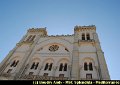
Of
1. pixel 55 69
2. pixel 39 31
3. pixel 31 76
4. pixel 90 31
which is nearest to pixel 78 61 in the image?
pixel 55 69

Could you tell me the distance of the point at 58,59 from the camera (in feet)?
92.2

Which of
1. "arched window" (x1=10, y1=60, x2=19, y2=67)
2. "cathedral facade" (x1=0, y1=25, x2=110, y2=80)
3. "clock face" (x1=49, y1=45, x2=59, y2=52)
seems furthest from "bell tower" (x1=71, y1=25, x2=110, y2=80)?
"arched window" (x1=10, y1=60, x2=19, y2=67)

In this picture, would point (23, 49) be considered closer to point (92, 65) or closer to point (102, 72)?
point (92, 65)

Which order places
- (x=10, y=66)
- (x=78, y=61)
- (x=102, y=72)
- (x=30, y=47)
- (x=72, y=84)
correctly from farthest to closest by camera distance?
(x=30, y=47) < (x=10, y=66) < (x=78, y=61) < (x=102, y=72) < (x=72, y=84)

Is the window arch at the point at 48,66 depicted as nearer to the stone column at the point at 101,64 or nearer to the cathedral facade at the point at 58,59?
the cathedral facade at the point at 58,59

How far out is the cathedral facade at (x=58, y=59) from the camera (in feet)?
79.1

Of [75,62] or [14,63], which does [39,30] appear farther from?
[75,62]

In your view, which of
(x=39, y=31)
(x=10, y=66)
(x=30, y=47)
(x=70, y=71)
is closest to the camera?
(x=70, y=71)

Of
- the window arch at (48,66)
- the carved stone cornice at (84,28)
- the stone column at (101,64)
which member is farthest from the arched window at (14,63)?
the carved stone cornice at (84,28)

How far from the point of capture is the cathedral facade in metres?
24.1

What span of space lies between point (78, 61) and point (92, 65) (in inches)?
107

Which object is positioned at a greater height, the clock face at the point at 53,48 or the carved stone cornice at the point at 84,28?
the carved stone cornice at the point at 84,28

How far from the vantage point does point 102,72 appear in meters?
23.0

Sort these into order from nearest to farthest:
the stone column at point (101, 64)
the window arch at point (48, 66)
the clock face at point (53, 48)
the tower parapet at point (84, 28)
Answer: the stone column at point (101, 64)
the window arch at point (48, 66)
the clock face at point (53, 48)
the tower parapet at point (84, 28)
